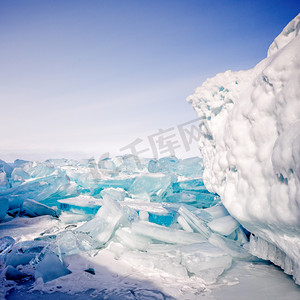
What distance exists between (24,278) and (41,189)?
13.1ft

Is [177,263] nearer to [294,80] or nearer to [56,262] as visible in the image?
[56,262]

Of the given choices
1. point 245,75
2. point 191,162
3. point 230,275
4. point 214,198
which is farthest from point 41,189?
point 191,162

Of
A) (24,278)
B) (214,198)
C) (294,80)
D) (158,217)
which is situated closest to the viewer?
(294,80)

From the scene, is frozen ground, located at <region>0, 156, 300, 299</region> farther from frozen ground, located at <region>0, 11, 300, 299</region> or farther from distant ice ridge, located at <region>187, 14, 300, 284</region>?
distant ice ridge, located at <region>187, 14, 300, 284</region>

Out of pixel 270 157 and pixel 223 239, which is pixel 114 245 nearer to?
pixel 223 239

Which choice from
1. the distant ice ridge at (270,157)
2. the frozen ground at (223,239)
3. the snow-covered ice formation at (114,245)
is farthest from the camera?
the snow-covered ice formation at (114,245)

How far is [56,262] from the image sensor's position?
1876mm

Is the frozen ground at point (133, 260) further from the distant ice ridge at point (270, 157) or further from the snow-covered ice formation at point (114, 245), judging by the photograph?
the distant ice ridge at point (270, 157)

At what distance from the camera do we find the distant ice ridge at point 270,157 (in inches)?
57.5

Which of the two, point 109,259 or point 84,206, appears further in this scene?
point 84,206

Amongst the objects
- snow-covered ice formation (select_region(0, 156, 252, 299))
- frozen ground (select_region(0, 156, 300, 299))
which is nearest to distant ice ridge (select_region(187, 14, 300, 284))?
frozen ground (select_region(0, 156, 300, 299))

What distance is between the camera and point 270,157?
5.68ft

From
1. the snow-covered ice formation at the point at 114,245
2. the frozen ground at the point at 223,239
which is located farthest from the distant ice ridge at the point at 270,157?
the snow-covered ice formation at the point at 114,245

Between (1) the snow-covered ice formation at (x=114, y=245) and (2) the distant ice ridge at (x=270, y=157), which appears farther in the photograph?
(1) the snow-covered ice formation at (x=114, y=245)
